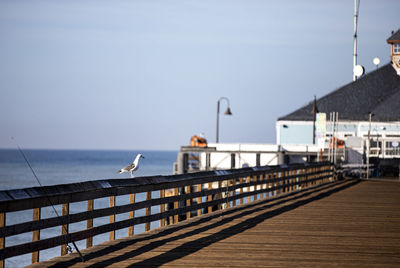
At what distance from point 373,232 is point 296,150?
4022 cm

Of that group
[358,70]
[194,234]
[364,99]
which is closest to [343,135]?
[364,99]

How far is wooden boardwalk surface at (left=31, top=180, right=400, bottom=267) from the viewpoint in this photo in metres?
9.25

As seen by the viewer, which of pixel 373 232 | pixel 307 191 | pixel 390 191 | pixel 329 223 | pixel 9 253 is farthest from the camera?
pixel 390 191

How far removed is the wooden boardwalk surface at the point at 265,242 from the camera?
9.25m

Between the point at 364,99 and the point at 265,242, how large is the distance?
5515 centimetres

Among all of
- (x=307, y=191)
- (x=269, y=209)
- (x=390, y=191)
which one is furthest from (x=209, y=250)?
(x=390, y=191)

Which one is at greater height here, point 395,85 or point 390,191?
point 395,85

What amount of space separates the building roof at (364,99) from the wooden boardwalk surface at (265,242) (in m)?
44.6

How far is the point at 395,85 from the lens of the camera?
65.0 metres

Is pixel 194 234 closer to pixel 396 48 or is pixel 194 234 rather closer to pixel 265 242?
pixel 265 242

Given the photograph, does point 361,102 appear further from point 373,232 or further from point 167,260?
point 167,260

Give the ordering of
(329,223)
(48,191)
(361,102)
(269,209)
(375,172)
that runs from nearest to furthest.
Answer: (48,191)
(329,223)
(269,209)
(375,172)
(361,102)

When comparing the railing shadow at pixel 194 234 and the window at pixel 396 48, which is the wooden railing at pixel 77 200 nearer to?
the railing shadow at pixel 194 234

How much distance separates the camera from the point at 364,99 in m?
64.1
